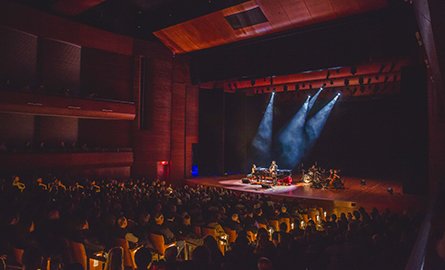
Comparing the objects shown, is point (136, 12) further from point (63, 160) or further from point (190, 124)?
point (63, 160)

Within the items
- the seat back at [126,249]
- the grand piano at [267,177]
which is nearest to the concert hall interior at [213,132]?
the seat back at [126,249]

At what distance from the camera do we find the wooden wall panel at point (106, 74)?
13406mm

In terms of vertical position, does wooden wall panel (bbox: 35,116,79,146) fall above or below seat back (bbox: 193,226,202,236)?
above

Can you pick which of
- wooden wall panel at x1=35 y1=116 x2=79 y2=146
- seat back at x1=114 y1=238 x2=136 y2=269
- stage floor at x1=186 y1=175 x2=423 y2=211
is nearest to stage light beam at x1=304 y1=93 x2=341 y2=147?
stage floor at x1=186 y1=175 x2=423 y2=211

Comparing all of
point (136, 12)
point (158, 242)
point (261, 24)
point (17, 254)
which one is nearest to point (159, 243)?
point (158, 242)

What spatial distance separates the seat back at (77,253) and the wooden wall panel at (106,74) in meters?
9.58

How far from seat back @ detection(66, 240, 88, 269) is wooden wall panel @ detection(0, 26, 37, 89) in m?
8.45

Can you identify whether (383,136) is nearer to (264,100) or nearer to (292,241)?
(264,100)

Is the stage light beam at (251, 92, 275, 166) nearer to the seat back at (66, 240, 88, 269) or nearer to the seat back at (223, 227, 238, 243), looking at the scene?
the seat back at (223, 227, 238, 243)

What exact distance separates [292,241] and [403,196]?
26.5 ft

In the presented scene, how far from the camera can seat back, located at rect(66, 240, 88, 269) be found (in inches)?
175

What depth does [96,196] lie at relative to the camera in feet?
26.6

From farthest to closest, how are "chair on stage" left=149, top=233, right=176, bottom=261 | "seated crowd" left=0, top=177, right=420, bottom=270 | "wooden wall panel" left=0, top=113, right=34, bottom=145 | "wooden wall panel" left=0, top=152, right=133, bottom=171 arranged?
"wooden wall panel" left=0, top=113, right=34, bottom=145, "wooden wall panel" left=0, top=152, right=133, bottom=171, "chair on stage" left=149, top=233, right=176, bottom=261, "seated crowd" left=0, top=177, right=420, bottom=270

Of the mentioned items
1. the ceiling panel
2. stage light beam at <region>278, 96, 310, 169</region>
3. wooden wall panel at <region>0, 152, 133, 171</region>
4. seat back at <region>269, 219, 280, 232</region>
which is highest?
the ceiling panel
